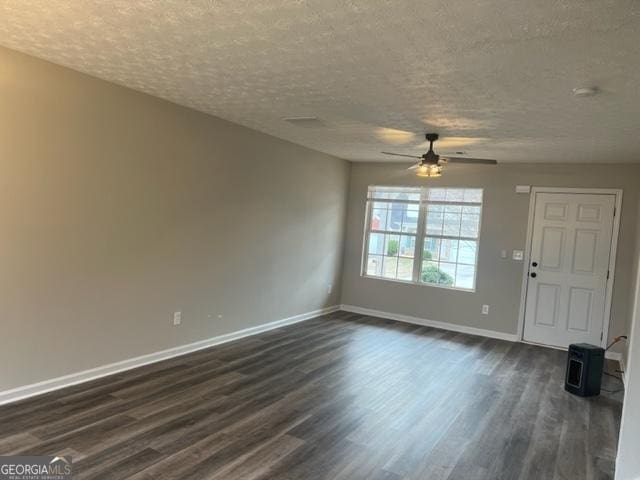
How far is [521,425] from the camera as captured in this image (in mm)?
3457

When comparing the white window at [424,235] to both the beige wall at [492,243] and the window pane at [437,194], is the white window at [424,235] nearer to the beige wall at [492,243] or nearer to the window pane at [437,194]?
the window pane at [437,194]

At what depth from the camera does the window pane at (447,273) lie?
665cm

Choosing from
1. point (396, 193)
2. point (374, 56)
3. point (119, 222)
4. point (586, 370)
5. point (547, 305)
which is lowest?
point (586, 370)

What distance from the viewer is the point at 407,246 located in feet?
23.0

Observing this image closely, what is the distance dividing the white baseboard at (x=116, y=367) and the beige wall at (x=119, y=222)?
6cm

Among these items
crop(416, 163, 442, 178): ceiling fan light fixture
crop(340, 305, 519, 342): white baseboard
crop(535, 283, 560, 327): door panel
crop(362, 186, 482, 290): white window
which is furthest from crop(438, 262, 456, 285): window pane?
crop(416, 163, 442, 178): ceiling fan light fixture

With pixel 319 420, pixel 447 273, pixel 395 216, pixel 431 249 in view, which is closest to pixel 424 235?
pixel 431 249

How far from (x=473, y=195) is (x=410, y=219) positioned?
3.29 feet

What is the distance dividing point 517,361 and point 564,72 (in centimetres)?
363

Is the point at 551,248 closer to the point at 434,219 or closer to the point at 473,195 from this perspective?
the point at 473,195

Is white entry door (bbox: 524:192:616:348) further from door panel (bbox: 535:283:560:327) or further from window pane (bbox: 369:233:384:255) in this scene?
window pane (bbox: 369:233:384:255)

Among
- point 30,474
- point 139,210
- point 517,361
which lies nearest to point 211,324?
point 139,210

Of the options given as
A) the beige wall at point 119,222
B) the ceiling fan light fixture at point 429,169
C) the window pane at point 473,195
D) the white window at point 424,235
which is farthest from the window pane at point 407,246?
the ceiling fan light fixture at point 429,169

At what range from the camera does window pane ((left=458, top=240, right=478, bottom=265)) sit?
650 cm
